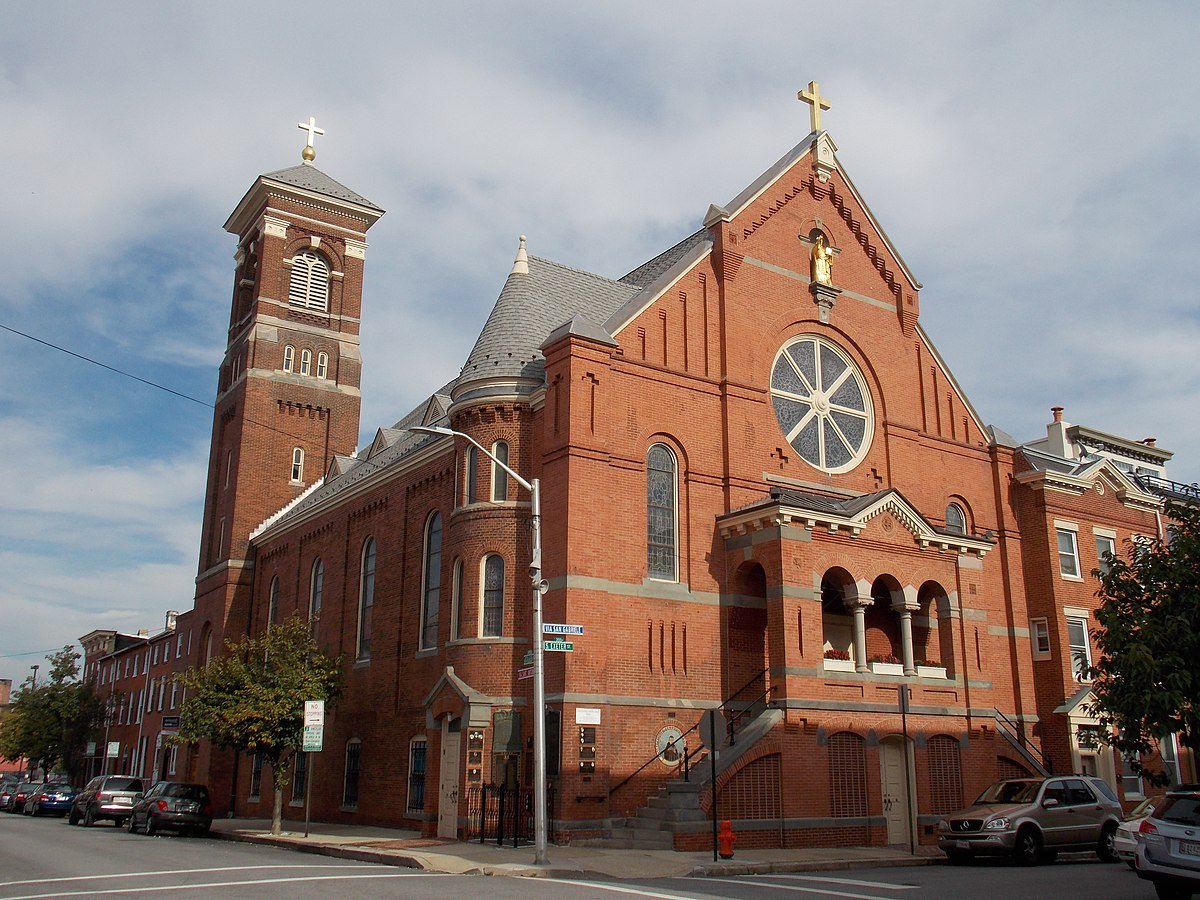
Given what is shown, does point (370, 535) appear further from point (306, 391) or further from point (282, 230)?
point (282, 230)

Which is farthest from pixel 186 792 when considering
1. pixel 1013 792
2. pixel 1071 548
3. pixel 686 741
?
pixel 1071 548

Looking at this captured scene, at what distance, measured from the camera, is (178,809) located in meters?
29.0

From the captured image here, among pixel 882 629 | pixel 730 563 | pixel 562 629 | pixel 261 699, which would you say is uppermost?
pixel 730 563

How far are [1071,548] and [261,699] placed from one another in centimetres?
2354

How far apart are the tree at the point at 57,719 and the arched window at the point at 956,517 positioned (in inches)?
2003

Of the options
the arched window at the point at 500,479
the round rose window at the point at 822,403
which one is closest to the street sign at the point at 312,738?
the arched window at the point at 500,479

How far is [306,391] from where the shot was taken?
150ft

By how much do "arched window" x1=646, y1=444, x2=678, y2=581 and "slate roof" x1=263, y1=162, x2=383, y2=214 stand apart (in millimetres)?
28599

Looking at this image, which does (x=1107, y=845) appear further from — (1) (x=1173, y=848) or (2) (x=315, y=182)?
(2) (x=315, y=182)

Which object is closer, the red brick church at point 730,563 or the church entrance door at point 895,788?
the red brick church at point 730,563

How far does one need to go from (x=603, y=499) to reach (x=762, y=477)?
16.3ft

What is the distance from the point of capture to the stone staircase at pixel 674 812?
2062 centimetres

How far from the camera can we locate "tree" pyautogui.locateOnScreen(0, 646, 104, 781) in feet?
204

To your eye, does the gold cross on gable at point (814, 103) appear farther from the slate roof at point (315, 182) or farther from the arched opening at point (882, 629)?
the slate roof at point (315, 182)
